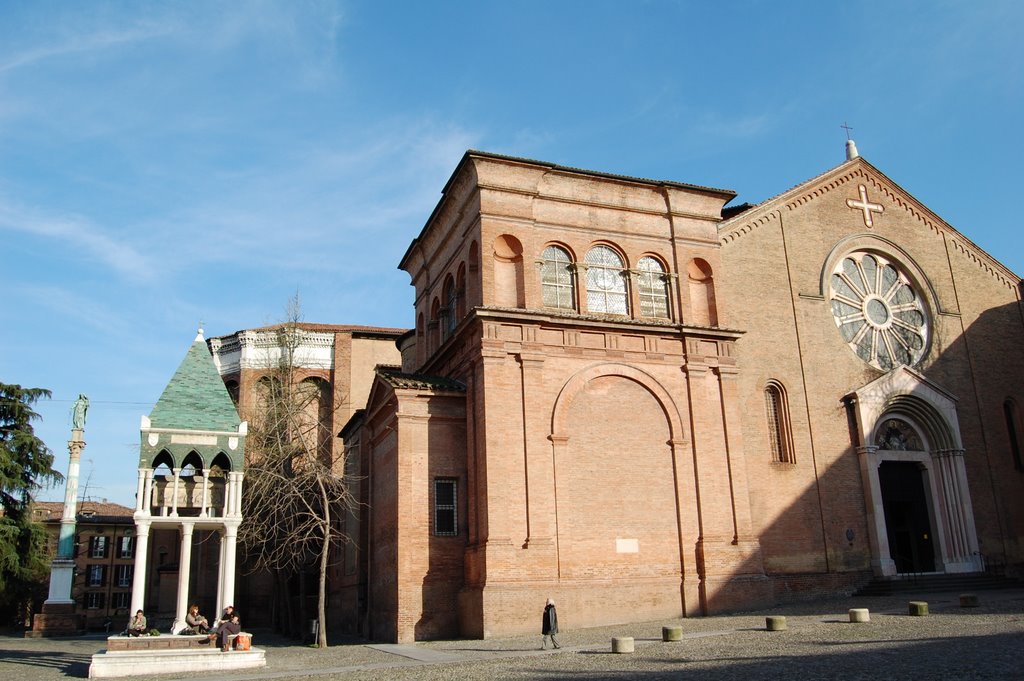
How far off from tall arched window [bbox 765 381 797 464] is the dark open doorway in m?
3.58

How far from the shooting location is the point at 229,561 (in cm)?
2011

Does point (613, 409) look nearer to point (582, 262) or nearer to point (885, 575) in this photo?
point (582, 262)

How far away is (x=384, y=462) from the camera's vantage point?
25.1m

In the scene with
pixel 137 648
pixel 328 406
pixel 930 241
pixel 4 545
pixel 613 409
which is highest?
pixel 930 241

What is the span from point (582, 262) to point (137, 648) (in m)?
14.7

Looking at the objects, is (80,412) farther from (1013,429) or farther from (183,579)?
(1013,429)

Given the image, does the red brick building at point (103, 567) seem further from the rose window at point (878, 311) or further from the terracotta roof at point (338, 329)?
the rose window at point (878, 311)

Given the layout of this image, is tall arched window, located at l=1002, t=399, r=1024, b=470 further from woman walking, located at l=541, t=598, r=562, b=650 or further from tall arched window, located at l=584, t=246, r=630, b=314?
woman walking, located at l=541, t=598, r=562, b=650

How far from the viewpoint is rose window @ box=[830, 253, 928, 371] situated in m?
27.5

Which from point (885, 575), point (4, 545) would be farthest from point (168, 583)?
point (885, 575)

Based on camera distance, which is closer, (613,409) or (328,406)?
(613,409)

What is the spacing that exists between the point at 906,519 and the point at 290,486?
1908 centimetres

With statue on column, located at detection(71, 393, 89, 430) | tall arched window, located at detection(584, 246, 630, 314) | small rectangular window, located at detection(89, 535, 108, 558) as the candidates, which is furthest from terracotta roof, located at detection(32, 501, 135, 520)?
tall arched window, located at detection(584, 246, 630, 314)

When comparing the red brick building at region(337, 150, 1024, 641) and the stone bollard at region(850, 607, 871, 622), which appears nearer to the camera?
the stone bollard at region(850, 607, 871, 622)
